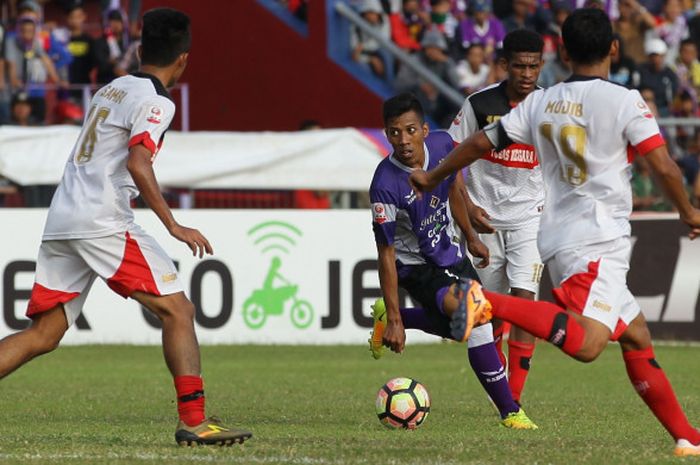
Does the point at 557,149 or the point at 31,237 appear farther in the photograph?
the point at 31,237

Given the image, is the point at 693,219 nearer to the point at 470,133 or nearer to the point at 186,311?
the point at 186,311

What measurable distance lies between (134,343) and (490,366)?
320 inches

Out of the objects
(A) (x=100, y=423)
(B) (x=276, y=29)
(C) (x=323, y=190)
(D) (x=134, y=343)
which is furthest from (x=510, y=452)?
(B) (x=276, y=29)

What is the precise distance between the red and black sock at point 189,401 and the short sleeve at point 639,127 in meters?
2.51

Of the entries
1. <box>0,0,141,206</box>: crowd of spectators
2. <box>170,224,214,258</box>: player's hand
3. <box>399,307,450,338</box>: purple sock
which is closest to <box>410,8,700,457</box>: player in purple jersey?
<box>170,224,214,258</box>: player's hand

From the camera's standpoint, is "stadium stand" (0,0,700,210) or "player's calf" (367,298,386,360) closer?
"player's calf" (367,298,386,360)

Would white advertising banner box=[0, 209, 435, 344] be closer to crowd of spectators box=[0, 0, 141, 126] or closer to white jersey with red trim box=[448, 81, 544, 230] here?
crowd of spectators box=[0, 0, 141, 126]

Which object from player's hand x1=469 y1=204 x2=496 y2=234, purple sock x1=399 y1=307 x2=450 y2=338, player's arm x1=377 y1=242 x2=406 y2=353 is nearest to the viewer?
player's arm x1=377 y1=242 x2=406 y2=353

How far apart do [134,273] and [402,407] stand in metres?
2.12

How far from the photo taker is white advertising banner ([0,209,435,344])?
17.0 m

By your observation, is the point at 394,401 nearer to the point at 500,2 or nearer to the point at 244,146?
the point at 244,146

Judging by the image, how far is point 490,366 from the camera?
31.9ft

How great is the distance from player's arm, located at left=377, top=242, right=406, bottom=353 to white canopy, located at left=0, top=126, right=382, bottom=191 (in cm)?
930

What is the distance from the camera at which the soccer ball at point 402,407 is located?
31.0 ft
